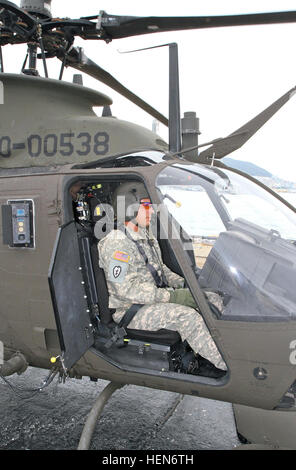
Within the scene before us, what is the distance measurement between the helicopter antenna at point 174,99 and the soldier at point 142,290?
0.55 meters

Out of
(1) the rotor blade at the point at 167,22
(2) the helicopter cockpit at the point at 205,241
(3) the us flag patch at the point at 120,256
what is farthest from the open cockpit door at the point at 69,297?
(1) the rotor blade at the point at 167,22

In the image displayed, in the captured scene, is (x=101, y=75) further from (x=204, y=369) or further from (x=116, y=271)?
(x=204, y=369)

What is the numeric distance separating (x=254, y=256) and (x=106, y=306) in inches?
43.5

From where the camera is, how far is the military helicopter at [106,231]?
2213 millimetres

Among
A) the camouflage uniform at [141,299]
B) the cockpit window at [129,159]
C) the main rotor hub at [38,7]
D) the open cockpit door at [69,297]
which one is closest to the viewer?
the open cockpit door at [69,297]

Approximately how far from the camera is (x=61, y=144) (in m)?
3.09

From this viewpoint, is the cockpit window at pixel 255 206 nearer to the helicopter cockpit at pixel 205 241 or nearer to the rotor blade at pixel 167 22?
the helicopter cockpit at pixel 205 241

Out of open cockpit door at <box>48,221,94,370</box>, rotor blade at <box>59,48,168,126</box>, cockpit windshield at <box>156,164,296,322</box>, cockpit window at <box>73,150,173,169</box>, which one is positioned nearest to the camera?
cockpit windshield at <box>156,164,296,322</box>

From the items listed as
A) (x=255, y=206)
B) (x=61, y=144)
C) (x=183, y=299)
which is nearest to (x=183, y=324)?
(x=183, y=299)

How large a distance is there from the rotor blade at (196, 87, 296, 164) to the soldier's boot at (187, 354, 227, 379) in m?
1.51

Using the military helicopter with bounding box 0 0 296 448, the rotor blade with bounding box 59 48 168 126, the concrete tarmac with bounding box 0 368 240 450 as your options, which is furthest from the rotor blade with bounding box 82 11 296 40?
the concrete tarmac with bounding box 0 368 240 450

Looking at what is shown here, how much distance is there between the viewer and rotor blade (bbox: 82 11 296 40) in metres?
2.58

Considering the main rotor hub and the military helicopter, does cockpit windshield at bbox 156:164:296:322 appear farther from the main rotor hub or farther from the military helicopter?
the main rotor hub

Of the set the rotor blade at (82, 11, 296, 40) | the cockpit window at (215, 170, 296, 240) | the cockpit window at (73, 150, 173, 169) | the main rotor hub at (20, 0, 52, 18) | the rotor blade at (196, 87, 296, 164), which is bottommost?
the cockpit window at (215, 170, 296, 240)
